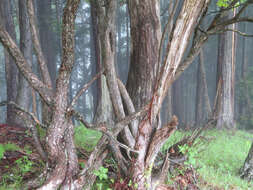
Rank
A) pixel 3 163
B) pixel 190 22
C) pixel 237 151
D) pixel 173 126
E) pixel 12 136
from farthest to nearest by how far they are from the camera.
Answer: pixel 237 151, pixel 12 136, pixel 3 163, pixel 173 126, pixel 190 22

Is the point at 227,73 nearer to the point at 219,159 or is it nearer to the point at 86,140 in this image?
the point at 219,159

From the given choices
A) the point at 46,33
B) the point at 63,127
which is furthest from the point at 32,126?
the point at 46,33

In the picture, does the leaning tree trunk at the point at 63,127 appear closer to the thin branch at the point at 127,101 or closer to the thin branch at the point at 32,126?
the thin branch at the point at 32,126

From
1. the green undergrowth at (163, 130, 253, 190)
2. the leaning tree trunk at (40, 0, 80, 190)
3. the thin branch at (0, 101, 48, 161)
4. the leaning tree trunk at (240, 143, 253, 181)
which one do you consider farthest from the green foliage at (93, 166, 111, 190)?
the leaning tree trunk at (240, 143, 253, 181)

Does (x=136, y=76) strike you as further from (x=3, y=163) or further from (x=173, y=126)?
(x=3, y=163)

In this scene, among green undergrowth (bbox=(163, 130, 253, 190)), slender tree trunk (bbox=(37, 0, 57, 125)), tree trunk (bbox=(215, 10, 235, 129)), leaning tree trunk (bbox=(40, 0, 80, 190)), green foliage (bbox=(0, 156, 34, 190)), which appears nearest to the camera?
leaning tree trunk (bbox=(40, 0, 80, 190))

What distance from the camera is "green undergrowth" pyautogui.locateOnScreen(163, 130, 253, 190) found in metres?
3.61

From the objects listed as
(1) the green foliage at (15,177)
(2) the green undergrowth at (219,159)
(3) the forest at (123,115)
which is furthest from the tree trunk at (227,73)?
(1) the green foliage at (15,177)

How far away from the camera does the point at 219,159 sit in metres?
6.12

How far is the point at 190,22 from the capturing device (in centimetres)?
242

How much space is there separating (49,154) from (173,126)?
1572 mm

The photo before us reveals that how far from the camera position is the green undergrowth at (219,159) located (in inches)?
142

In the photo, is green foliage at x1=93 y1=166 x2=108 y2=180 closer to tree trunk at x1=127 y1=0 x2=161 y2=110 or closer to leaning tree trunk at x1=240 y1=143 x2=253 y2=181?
tree trunk at x1=127 y1=0 x2=161 y2=110

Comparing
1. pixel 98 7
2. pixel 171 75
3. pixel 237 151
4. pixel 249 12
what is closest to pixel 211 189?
pixel 171 75
